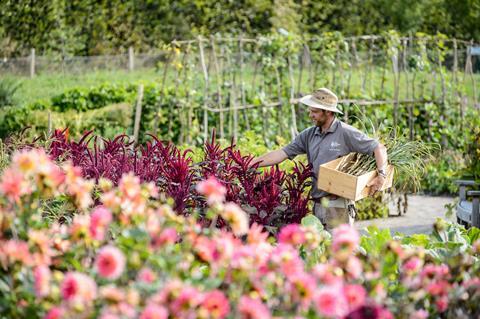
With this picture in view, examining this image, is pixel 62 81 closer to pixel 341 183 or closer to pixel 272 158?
pixel 272 158

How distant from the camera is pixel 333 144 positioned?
5.56 metres

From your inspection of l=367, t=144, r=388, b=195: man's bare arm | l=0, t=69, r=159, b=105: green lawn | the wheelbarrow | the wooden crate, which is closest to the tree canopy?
l=0, t=69, r=159, b=105: green lawn

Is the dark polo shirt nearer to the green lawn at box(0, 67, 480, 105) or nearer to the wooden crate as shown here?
the wooden crate

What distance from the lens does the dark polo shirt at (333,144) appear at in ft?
17.9

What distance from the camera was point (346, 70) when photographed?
12.3 meters

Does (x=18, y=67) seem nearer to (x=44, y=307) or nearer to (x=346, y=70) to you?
(x=346, y=70)

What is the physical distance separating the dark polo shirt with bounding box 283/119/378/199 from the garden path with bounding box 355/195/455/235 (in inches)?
113

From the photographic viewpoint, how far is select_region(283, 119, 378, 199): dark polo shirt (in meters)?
5.46

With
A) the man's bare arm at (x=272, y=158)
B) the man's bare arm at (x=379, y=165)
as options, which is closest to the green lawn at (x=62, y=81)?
the man's bare arm at (x=272, y=158)

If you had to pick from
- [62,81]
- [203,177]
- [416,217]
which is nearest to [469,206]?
[203,177]

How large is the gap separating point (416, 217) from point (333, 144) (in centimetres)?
467

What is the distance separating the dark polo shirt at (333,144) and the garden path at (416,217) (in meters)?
2.87

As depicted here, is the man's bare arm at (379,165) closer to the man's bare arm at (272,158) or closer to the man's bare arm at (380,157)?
the man's bare arm at (380,157)

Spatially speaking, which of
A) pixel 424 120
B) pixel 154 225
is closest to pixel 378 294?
pixel 154 225
